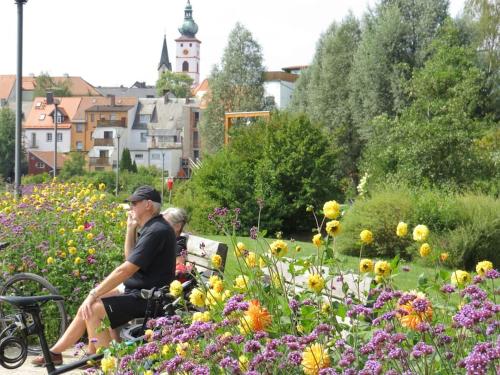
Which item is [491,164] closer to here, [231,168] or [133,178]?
[231,168]

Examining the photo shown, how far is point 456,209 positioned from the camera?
639 inches

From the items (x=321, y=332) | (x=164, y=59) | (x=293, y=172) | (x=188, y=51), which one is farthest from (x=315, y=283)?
(x=164, y=59)

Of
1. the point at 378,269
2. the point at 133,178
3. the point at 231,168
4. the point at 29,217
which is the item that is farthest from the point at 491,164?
the point at 133,178

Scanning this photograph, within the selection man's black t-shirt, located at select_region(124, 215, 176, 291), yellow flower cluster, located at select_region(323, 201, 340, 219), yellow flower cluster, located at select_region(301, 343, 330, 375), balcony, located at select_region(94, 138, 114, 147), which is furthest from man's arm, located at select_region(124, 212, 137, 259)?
balcony, located at select_region(94, 138, 114, 147)

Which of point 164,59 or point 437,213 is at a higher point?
point 164,59

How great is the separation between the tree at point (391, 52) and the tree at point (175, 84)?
7793 centimetres

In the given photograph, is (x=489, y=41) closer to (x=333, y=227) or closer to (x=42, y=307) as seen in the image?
(x=42, y=307)

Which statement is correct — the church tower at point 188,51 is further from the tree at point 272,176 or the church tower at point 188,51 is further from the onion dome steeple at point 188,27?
the tree at point 272,176

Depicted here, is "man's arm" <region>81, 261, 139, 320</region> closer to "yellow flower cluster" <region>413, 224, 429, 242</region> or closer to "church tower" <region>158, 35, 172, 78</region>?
"yellow flower cluster" <region>413, 224, 429, 242</region>

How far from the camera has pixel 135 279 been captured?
6.04 meters

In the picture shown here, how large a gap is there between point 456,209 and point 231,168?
8002mm

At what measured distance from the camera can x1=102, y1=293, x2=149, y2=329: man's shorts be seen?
582cm

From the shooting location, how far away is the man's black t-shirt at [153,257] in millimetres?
5904

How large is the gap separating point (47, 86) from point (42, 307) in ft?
369
